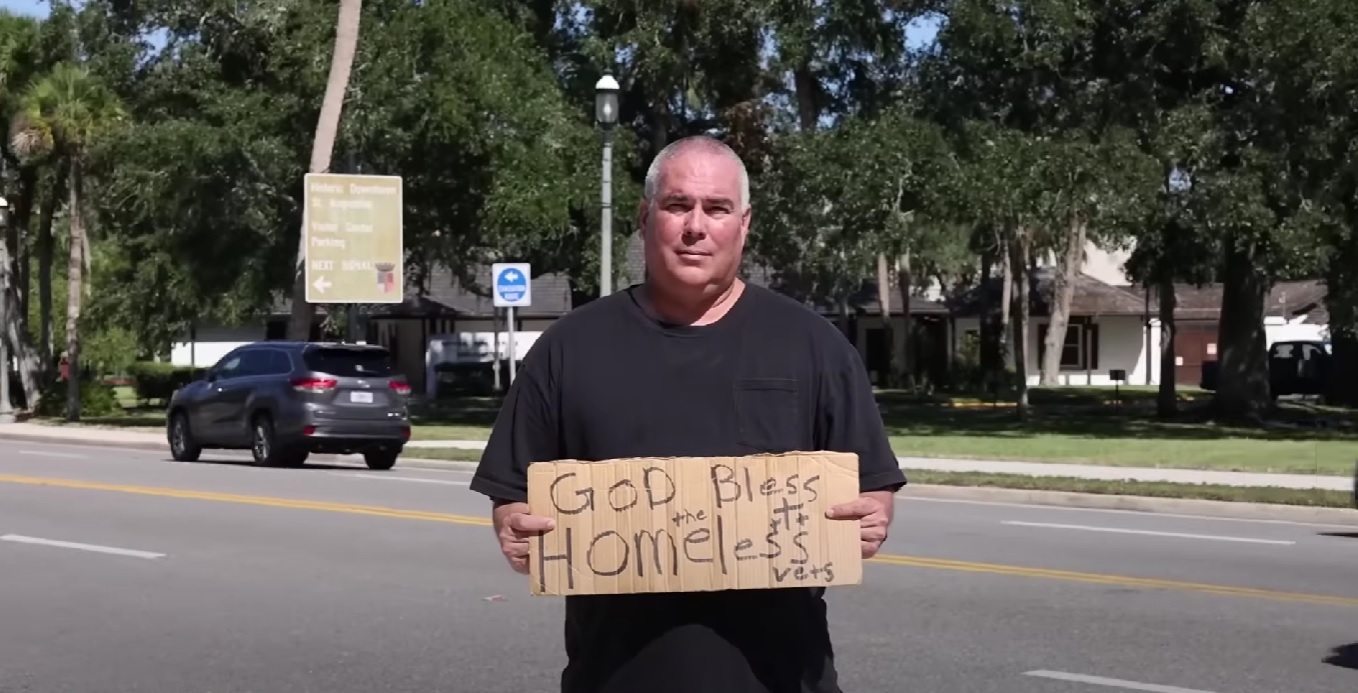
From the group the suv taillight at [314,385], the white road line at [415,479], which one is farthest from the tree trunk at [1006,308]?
the white road line at [415,479]

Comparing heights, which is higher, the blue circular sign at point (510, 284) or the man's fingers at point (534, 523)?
the blue circular sign at point (510, 284)

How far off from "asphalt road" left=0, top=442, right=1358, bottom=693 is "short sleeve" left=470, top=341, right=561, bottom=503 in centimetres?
504

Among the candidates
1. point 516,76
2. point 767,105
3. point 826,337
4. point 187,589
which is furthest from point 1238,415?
point 826,337

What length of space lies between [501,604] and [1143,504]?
9.40 metres

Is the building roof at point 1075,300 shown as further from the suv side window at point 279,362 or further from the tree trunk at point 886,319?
the suv side window at point 279,362

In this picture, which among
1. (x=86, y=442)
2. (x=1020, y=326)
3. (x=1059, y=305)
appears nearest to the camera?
(x=86, y=442)

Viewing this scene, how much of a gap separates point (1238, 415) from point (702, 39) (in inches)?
512

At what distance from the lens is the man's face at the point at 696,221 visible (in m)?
4.11

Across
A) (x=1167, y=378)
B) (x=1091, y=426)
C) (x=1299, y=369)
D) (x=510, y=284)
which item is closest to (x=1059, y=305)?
(x=1299, y=369)

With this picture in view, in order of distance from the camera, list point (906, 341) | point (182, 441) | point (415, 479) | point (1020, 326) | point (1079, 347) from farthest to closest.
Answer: point (1079, 347) < point (906, 341) < point (1020, 326) < point (182, 441) < point (415, 479)

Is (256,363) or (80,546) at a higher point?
(256,363)

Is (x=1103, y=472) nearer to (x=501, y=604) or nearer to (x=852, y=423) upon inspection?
(x=501, y=604)

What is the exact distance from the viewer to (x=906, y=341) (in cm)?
6272

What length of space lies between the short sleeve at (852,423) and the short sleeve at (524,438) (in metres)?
0.58
